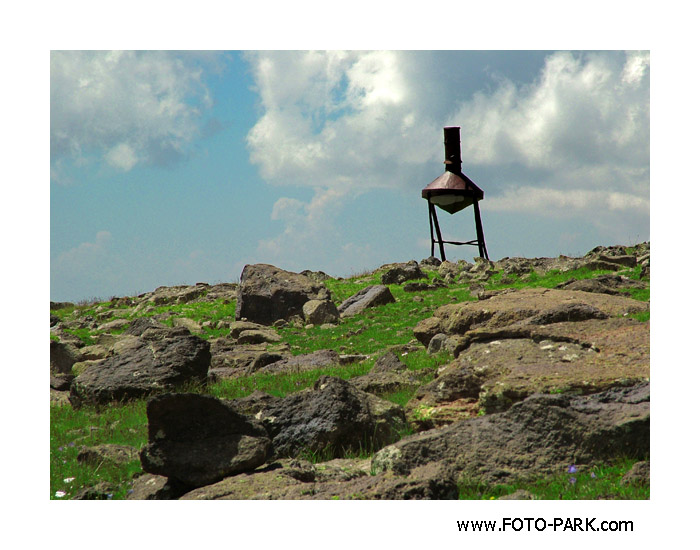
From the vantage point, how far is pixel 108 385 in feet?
42.8

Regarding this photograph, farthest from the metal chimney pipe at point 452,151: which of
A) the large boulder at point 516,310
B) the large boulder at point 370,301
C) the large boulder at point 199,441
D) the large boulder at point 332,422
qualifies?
the large boulder at point 199,441

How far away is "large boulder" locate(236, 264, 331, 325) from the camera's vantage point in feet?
79.0

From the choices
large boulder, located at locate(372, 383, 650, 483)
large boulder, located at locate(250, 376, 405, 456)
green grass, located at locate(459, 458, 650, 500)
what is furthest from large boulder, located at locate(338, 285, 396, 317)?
green grass, located at locate(459, 458, 650, 500)

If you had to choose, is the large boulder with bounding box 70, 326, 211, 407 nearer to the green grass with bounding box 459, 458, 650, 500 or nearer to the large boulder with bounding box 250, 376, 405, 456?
the large boulder with bounding box 250, 376, 405, 456

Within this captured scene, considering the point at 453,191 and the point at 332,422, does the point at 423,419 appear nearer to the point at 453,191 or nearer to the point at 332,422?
the point at 332,422

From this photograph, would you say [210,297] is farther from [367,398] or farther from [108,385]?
[367,398]

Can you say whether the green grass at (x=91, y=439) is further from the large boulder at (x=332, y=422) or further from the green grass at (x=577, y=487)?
the green grass at (x=577, y=487)

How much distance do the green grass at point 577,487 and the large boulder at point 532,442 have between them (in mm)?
90

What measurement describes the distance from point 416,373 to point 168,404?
5.34 m

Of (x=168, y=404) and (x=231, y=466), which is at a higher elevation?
(x=168, y=404)

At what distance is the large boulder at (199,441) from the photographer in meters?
7.21

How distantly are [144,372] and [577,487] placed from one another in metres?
9.24
